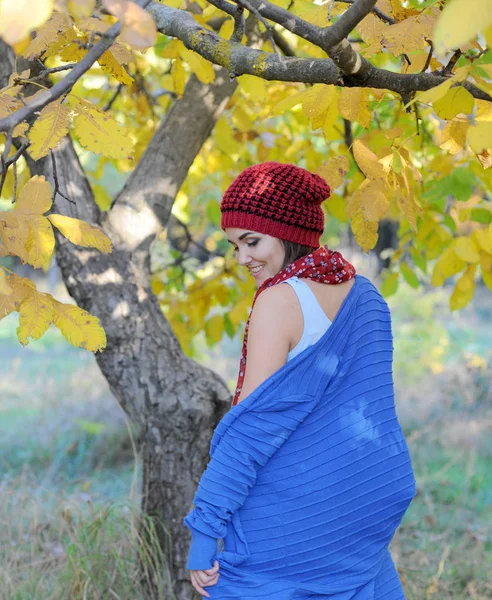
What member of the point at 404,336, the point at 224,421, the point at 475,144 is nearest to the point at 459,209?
the point at 224,421

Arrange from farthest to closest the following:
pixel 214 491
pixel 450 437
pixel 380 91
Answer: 1. pixel 450 437
2. pixel 380 91
3. pixel 214 491

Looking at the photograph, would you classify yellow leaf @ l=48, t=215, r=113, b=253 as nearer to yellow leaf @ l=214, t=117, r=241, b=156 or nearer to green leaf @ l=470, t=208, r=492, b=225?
green leaf @ l=470, t=208, r=492, b=225

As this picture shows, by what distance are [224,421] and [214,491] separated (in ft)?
0.52

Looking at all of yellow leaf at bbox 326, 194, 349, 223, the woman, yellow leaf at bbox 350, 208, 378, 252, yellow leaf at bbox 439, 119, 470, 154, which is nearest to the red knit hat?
the woman

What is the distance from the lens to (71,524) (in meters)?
3.06

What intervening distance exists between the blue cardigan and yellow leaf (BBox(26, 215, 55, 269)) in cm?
55

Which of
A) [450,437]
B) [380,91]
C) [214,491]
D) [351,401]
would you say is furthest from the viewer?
[450,437]

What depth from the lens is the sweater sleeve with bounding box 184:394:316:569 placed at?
1.65m

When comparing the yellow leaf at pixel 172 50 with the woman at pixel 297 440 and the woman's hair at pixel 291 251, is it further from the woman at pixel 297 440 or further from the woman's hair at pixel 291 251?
the woman's hair at pixel 291 251

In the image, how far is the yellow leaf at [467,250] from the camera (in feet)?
7.98

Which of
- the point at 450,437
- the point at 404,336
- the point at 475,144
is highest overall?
the point at 475,144

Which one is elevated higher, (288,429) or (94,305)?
(94,305)

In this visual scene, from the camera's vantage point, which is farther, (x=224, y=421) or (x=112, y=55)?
(x=224, y=421)

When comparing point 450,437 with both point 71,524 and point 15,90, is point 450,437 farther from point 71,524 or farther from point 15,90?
point 15,90
